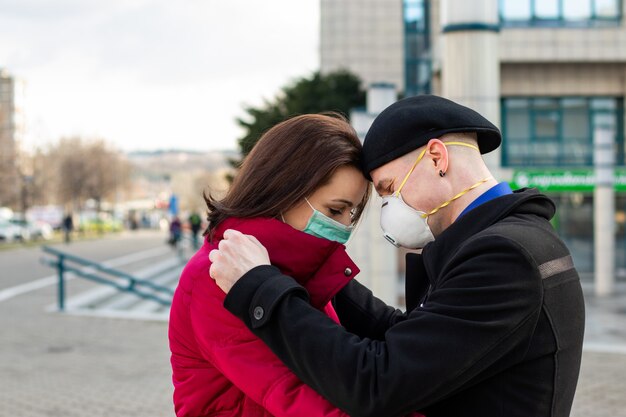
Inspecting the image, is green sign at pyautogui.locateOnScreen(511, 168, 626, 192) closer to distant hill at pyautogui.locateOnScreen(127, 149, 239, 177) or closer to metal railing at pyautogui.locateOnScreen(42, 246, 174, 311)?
metal railing at pyautogui.locateOnScreen(42, 246, 174, 311)

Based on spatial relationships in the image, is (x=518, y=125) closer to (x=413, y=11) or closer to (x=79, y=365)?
(x=413, y=11)

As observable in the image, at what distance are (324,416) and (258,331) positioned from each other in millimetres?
229

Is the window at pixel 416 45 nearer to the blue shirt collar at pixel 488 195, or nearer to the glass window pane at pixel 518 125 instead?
the glass window pane at pixel 518 125

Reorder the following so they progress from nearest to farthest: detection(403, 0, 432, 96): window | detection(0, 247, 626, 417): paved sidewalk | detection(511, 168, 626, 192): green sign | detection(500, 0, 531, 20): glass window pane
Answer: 1. detection(0, 247, 626, 417): paved sidewalk
2. detection(511, 168, 626, 192): green sign
3. detection(500, 0, 531, 20): glass window pane
4. detection(403, 0, 432, 96): window

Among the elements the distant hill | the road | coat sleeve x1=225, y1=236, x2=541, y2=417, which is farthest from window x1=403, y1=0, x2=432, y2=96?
the distant hill

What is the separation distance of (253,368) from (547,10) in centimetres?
2578

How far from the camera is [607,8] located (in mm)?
25922

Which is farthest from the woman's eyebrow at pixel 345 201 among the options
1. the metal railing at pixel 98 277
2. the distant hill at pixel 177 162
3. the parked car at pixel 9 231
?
the distant hill at pixel 177 162

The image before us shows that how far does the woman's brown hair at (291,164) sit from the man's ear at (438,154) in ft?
0.70

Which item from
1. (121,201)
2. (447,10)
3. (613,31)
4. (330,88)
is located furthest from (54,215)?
(447,10)

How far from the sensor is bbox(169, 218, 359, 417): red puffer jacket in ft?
6.14

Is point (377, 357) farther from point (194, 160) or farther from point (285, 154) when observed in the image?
point (194, 160)

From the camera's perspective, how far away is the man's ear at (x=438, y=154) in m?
1.97

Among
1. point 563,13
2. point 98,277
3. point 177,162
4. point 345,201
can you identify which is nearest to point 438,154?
point 345,201
